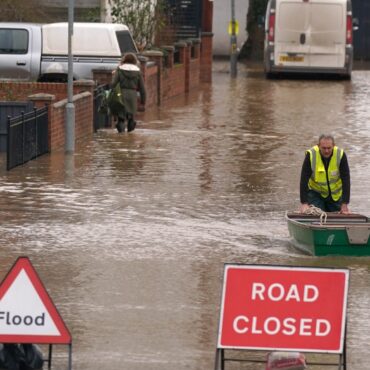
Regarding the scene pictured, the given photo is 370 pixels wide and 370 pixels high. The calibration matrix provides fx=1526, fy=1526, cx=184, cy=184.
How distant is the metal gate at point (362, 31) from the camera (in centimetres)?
5409

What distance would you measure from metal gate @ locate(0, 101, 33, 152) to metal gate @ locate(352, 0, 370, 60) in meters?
30.9

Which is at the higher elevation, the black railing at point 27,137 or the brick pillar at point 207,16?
the brick pillar at point 207,16

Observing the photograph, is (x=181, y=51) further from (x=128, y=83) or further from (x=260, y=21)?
(x=260, y=21)

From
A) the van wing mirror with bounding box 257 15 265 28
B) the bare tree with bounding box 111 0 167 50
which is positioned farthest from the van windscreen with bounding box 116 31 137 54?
the van wing mirror with bounding box 257 15 265 28

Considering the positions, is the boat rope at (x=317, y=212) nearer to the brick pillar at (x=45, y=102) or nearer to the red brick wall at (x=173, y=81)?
the brick pillar at (x=45, y=102)

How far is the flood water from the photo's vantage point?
1216 centimetres

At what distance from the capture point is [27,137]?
23031 millimetres

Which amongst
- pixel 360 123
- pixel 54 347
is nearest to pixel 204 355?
pixel 54 347

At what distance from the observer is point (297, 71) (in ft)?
140

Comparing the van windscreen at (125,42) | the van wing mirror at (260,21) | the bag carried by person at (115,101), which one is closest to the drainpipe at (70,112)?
the bag carried by person at (115,101)

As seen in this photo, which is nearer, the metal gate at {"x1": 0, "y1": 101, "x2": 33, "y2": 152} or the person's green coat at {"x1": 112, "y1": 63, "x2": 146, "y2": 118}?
the metal gate at {"x1": 0, "y1": 101, "x2": 33, "y2": 152}

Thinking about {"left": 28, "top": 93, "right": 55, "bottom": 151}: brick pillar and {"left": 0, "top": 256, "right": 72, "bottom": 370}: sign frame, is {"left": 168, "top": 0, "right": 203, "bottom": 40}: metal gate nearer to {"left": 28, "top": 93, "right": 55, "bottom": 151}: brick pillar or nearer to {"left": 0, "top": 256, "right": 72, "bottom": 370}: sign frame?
{"left": 28, "top": 93, "right": 55, "bottom": 151}: brick pillar

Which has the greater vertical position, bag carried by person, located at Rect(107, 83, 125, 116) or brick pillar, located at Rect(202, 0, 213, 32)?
brick pillar, located at Rect(202, 0, 213, 32)

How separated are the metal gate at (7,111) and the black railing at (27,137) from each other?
1.89 feet
